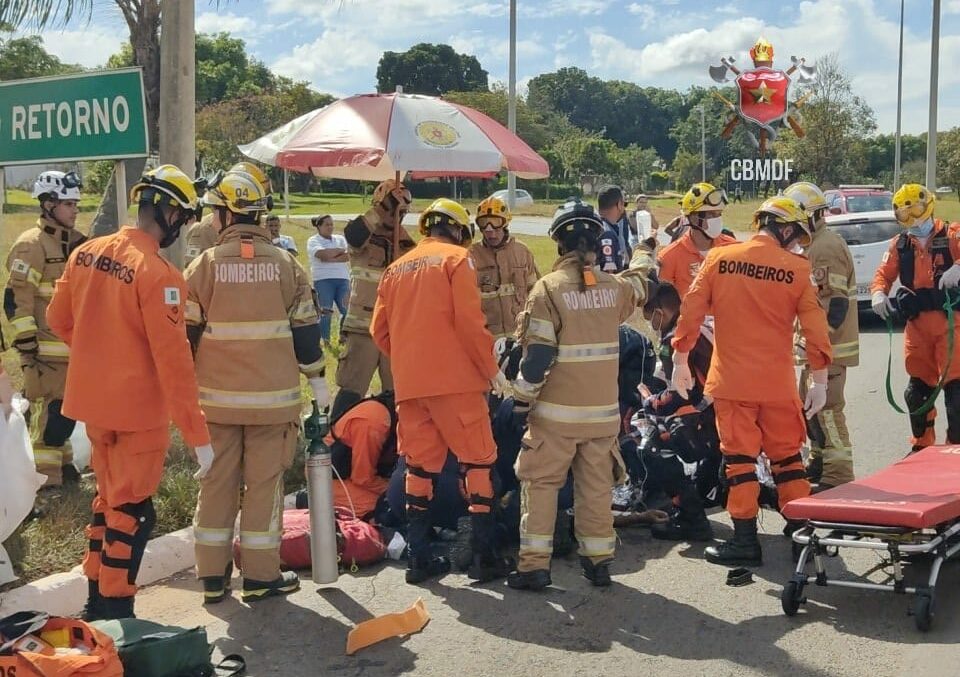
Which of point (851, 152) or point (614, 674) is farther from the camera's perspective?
point (851, 152)

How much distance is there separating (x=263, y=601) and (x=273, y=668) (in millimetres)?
880

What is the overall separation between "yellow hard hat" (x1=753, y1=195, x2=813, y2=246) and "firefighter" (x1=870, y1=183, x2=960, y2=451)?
6.15 feet

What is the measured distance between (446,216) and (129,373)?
1.98 metres

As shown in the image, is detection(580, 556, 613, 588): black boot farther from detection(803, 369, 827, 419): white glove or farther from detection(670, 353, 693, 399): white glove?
detection(803, 369, 827, 419): white glove

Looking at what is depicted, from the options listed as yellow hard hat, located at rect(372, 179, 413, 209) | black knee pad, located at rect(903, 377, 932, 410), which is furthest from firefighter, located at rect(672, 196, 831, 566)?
yellow hard hat, located at rect(372, 179, 413, 209)

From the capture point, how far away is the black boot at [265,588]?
5336 mm

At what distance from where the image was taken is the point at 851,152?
4747cm

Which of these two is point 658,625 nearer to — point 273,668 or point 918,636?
point 918,636

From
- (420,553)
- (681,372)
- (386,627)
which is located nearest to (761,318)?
(681,372)

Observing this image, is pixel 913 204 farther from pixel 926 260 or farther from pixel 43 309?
pixel 43 309

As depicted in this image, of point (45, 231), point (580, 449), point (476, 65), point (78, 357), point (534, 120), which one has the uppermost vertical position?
point (476, 65)

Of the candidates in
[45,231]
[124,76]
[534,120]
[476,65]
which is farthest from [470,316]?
[476,65]

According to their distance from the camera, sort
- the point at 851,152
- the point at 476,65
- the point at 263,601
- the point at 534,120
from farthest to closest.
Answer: the point at 476,65
the point at 534,120
the point at 851,152
the point at 263,601

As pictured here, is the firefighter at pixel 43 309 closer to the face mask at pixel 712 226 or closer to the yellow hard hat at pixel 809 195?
the face mask at pixel 712 226
